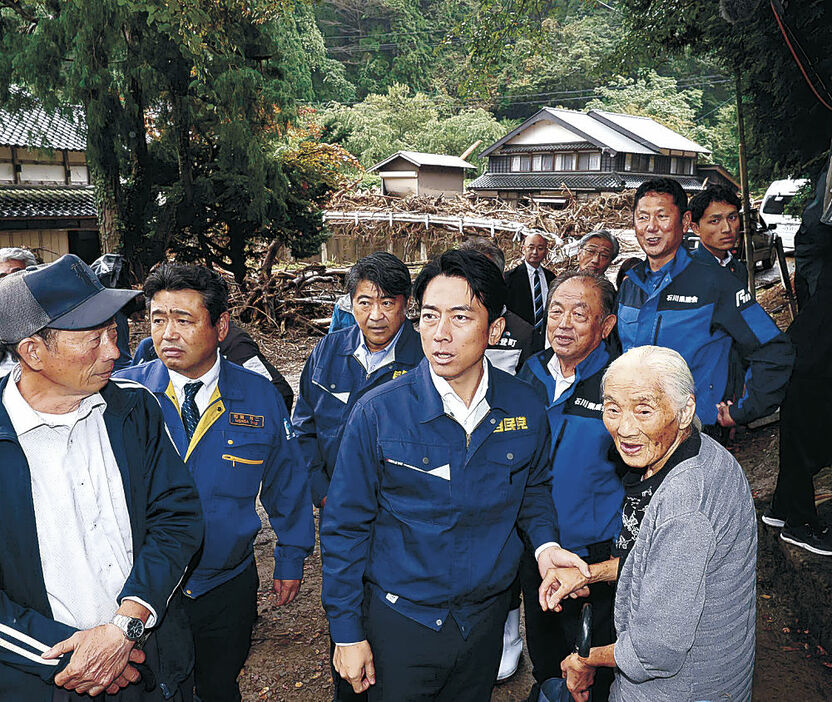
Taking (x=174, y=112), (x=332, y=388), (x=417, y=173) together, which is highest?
(x=417, y=173)

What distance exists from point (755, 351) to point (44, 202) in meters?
20.9

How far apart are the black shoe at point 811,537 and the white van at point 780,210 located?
1337cm

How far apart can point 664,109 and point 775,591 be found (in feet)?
125

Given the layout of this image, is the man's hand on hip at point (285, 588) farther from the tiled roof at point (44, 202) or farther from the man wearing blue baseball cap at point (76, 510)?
the tiled roof at point (44, 202)

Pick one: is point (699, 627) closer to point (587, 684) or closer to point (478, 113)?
point (587, 684)

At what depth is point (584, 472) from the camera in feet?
9.54

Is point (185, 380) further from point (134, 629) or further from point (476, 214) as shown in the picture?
point (476, 214)

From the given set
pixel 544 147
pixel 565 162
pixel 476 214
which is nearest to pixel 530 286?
pixel 476 214

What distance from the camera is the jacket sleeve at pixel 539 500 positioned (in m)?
2.42

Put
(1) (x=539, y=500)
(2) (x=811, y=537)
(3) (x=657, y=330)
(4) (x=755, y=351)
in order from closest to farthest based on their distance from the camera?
(1) (x=539, y=500), (4) (x=755, y=351), (3) (x=657, y=330), (2) (x=811, y=537)

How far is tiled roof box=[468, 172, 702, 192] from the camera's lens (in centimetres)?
2934

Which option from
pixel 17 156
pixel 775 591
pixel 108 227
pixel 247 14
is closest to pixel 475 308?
pixel 775 591

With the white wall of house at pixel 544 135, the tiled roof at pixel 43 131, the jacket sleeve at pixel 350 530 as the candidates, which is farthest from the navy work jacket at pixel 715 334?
the white wall of house at pixel 544 135

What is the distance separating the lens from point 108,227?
12.5m
